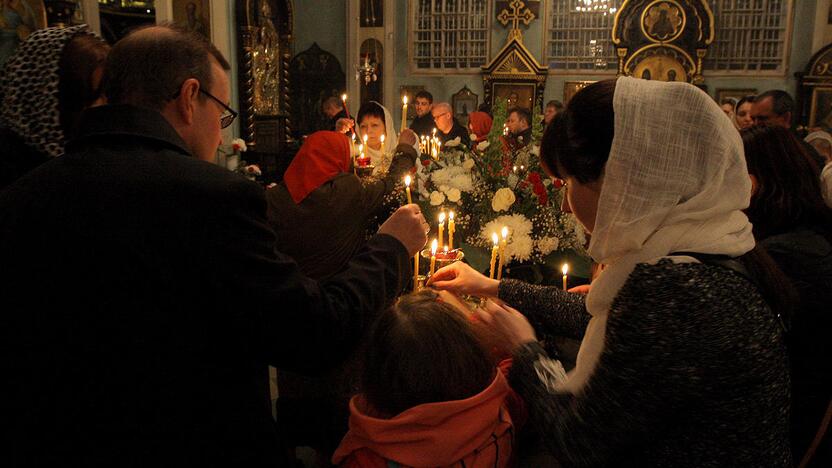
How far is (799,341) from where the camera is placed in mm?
1936

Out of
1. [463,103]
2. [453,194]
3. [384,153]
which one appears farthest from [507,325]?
[463,103]

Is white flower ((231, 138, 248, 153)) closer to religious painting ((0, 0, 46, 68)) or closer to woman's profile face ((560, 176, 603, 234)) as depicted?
religious painting ((0, 0, 46, 68))

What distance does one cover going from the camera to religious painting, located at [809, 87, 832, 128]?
11219 millimetres

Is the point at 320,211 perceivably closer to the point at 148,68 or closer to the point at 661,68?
the point at 148,68

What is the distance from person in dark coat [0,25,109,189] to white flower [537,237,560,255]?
1.60 m

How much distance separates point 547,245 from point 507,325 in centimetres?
111

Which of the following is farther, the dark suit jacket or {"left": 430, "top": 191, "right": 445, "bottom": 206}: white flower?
{"left": 430, "top": 191, "right": 445, "bottom": 206}: white flower

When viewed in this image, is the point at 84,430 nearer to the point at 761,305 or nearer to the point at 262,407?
the point at 262,407

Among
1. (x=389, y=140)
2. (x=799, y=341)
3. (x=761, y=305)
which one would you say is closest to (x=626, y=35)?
(x=389, y=140)

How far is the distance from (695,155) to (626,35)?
12693 millimetres

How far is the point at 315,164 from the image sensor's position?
291 cm

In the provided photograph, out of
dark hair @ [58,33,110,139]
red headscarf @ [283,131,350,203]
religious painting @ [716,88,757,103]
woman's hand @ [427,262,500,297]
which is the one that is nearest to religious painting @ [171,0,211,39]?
red headscarf @ [283,131,350,203]

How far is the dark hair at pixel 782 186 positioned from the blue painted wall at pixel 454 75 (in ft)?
37.6

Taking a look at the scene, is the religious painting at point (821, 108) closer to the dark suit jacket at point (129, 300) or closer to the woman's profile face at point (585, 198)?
the woman's profile face at point (585, 198)
